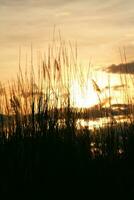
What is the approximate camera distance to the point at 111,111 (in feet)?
23.6

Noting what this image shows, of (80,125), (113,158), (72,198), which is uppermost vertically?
(80,125)

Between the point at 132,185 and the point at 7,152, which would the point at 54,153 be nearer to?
the point at 7,152

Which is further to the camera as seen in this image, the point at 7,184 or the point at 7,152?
the point at 7,152

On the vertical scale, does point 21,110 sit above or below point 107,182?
above

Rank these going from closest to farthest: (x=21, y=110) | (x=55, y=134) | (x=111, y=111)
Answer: (x=55, y=134) < (x=21, y=110) < (x=111, y=111)

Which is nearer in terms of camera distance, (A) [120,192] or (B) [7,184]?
(B) [7,184]

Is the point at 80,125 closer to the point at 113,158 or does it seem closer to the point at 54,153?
the point at 113,158

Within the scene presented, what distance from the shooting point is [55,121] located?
6.02m

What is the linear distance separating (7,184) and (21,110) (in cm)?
158

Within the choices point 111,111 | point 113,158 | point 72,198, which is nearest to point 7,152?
point 72,198

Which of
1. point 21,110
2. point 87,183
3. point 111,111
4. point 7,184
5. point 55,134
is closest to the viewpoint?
point 7,184

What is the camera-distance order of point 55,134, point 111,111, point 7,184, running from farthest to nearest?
point 111,111 < point 55,134 < point 7,184

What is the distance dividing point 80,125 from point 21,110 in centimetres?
85

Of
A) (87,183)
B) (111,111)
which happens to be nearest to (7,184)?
(87,183)
